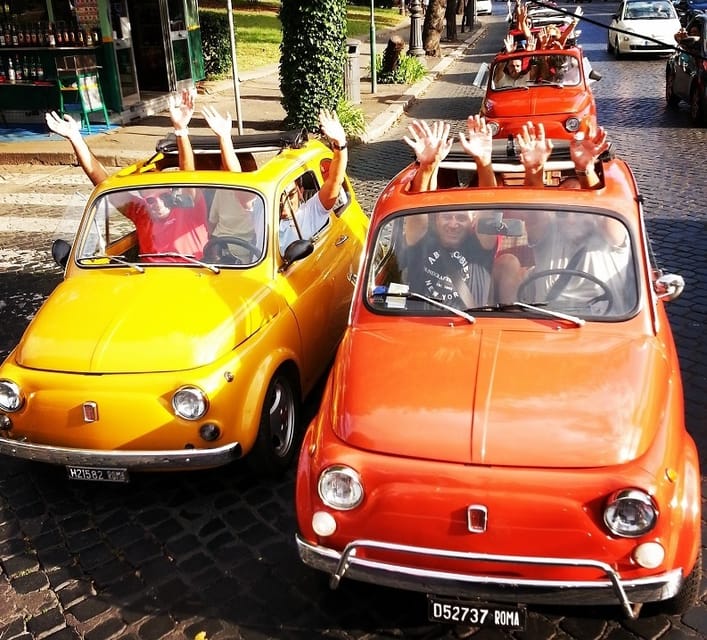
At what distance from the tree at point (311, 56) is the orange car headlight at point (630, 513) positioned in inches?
464

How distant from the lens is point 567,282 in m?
4.07

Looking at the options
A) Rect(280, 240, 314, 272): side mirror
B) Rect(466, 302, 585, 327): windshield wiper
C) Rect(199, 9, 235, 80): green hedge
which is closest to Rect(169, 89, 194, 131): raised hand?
Rect(280, 240, 314, 272): side mirror

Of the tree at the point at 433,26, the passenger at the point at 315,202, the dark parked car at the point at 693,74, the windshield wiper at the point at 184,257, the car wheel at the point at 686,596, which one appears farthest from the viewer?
the tree at the point at 433,26

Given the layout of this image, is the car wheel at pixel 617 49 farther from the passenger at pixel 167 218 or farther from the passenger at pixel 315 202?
the passenger at pixel 167 218

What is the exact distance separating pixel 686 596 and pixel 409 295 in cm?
194

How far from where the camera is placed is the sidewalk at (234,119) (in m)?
13.8

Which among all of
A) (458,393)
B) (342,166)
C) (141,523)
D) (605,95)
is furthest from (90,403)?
(605,95)

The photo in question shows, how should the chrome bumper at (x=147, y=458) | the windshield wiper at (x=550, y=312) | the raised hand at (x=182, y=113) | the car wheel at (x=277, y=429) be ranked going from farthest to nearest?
the raised hand at (x=182, y=113), the car wheel at (x=277, y=429), the chrome bumper at (x=147, y=458), the windshield wiper at (x=550, y=312)

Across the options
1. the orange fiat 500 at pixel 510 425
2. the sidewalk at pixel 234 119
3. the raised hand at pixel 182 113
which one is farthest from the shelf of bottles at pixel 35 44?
the orange fiat 500 at pixel 510 425

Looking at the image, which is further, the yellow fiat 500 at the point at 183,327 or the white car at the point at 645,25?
the white car at the point at 645,25

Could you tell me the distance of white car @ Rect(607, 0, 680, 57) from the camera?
23.8 m

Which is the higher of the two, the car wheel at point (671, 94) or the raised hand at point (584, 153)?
the raised hand at point (584, 153)

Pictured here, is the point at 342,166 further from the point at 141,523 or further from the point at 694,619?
the point at 694,619

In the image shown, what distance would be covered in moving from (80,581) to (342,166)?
3358 millimetres
